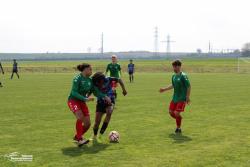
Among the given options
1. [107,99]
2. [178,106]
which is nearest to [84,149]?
[107,99]

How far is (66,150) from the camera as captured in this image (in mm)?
9531

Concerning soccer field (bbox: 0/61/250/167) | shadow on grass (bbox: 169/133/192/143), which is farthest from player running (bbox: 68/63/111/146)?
shadow on grass (bbox: 169/133/192/143)

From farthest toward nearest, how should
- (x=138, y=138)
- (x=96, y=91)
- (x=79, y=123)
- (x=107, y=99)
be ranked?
(x=138, y=138)
(x=107, y=99)
(x=96, y=91)
(x=79, y=123)

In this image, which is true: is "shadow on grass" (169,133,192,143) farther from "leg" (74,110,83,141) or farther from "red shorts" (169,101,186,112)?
"leg" (74,110,83,141)

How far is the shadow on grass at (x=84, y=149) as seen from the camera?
30.3ft

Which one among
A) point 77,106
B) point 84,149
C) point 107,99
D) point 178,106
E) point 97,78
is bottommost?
point 84,149

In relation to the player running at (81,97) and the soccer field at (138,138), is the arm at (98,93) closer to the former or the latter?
the player running at (81,97)

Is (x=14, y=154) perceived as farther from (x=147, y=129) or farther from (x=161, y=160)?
(x=147, y=129)

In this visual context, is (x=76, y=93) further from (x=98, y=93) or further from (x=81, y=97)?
(x=98, y=93)

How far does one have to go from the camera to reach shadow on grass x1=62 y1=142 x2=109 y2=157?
9250 mm

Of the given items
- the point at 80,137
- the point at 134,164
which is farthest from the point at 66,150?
the point at 134,164

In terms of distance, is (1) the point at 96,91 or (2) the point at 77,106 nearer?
(2) the point at 77,106

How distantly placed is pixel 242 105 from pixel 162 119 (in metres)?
5.53

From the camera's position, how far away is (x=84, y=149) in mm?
9688
